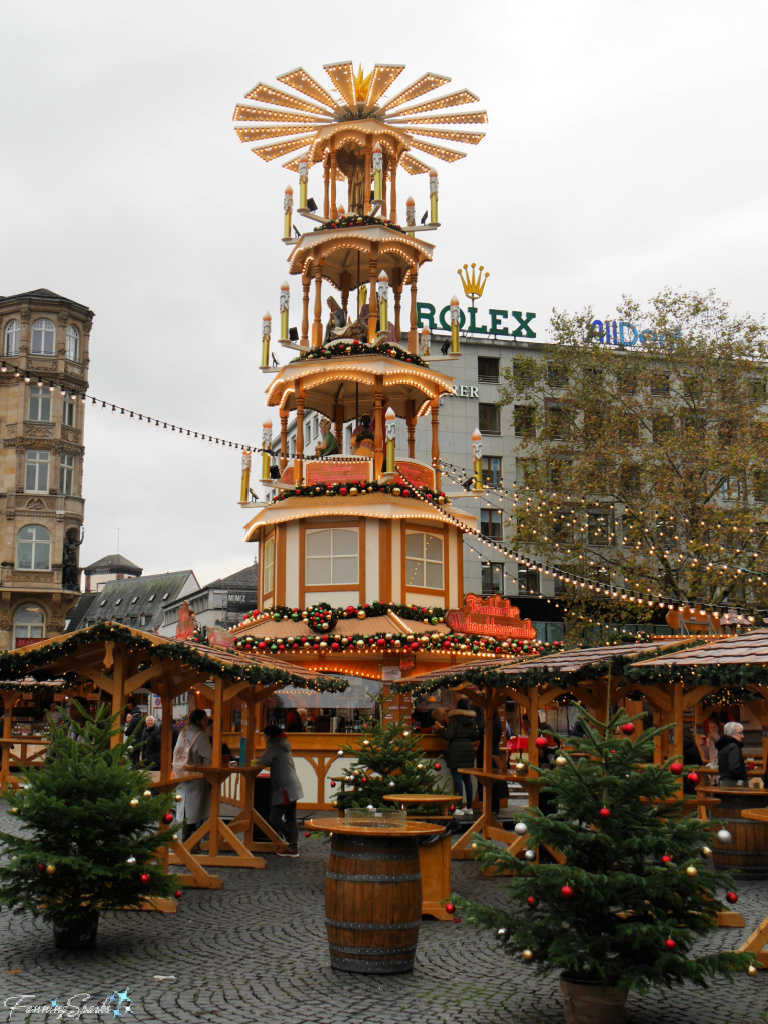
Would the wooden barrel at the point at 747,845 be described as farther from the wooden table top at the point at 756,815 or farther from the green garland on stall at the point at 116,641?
the green garland on stall at the point at 116,641

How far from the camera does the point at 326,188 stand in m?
28.6

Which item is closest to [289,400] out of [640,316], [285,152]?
[285,152]

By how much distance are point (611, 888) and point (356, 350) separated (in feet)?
68.4

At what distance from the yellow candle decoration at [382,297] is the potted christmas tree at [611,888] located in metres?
19.5

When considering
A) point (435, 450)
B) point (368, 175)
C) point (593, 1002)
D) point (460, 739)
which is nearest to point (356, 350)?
point (435, 450)

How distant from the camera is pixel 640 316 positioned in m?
34.6

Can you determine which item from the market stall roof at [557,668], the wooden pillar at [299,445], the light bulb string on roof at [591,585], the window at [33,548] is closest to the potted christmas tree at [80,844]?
the market stall roof at [557,668]

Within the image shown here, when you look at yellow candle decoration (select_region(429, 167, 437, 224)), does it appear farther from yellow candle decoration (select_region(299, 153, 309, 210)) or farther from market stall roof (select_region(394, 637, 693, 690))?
market stall roof (select_region(394, 637, 693, 690))

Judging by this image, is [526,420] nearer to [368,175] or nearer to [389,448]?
[368,175]

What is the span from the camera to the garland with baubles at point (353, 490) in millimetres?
25594

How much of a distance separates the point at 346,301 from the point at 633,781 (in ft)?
79.4

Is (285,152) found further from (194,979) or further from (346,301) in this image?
(194,979)

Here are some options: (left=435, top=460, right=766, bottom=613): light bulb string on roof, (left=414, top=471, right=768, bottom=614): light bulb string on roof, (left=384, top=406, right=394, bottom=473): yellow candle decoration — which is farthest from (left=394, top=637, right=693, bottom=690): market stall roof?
(left=435, top=460, right=766, bottom=613): light bulb string on roof

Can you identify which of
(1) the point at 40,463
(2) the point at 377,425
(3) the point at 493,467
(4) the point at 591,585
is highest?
(3) the point at 493,467
